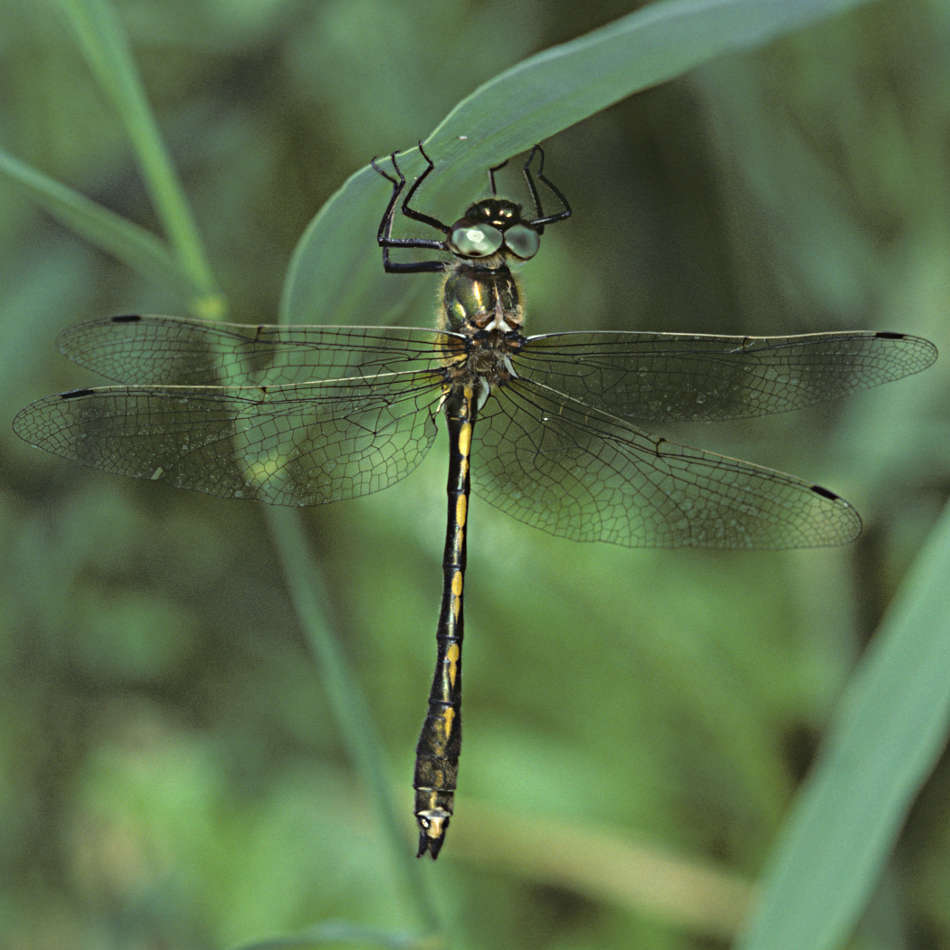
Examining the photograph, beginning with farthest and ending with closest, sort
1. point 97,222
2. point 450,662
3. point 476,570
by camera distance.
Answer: point 476,570, point 450,662, point 97,222

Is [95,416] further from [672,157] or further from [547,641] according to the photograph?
[672,157]

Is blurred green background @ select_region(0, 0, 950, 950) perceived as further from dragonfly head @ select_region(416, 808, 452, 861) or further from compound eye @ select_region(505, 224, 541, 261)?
dragonfly head @ select_region(416, 808, 452, 861)

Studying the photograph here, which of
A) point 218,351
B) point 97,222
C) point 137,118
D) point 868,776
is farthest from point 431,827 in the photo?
point 137,118

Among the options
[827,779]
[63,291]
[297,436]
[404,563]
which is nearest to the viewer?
[827,779]

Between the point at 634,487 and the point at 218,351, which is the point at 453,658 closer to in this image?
the point at 634,487

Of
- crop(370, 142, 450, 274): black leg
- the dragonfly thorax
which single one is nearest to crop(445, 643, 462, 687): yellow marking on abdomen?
the dragonfly thorax

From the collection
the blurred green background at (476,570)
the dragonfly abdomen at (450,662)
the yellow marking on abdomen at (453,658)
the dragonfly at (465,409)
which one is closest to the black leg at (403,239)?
the dragonfly at (465,409)

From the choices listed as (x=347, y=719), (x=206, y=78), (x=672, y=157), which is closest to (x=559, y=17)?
(x=672, y=157)
